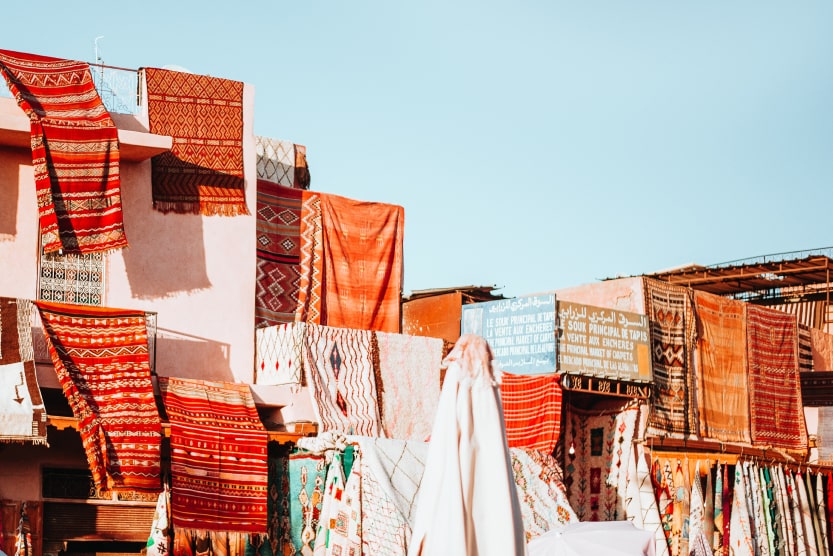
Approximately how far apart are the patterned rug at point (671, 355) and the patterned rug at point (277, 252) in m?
5.30

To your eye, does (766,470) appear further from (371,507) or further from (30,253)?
(30,253)

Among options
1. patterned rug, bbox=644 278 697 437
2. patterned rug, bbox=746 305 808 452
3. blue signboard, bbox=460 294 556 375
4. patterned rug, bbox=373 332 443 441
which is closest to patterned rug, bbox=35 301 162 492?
patterned rug, bbox=373 332 443 441

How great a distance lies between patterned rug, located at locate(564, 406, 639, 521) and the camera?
683 inches

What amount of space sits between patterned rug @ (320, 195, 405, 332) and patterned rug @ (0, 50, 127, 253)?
12.1 ft

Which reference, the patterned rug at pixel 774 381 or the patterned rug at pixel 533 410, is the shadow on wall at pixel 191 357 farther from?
the patterned rug at pixel 774 381

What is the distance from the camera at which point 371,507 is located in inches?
500

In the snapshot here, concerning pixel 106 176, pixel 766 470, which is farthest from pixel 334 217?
pixel 766 470

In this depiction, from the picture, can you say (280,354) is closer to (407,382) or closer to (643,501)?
(407,382)

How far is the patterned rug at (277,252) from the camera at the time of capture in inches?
625

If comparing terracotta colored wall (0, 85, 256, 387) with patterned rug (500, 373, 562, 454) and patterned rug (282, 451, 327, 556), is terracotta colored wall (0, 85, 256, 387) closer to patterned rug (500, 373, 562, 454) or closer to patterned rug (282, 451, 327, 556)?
patterned rug (282, 451, 327, 556)

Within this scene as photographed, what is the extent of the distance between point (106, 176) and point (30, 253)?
119 centimetres

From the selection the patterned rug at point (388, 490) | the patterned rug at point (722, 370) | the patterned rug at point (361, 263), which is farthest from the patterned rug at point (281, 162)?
the patterned rug at point (722, 370)

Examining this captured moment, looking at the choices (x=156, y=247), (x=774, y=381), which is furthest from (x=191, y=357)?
(x=774, y=381)

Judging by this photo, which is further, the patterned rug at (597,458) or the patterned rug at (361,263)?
the patterned rug at (597,458)
